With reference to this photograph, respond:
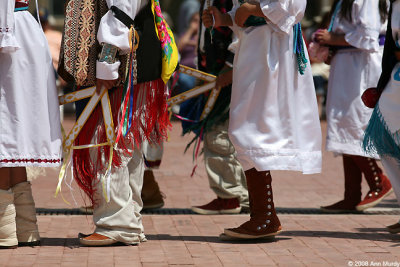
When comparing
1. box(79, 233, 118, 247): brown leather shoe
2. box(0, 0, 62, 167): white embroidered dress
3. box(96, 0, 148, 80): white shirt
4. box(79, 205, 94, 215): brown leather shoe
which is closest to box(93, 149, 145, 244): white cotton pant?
box(79, 233, 118, 247): brown leather shoe

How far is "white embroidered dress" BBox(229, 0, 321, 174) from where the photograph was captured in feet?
16.0

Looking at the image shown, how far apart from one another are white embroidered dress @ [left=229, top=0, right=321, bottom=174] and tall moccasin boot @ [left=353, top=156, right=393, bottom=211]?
5.37 feet

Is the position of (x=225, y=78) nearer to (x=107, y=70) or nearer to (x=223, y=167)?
(x=223, y=167)

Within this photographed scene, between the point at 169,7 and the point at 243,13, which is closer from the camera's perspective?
the point at 243,13

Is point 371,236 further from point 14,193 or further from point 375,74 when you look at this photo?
point 14,193

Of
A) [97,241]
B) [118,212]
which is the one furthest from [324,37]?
[97,241]

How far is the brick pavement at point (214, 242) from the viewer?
450 cm

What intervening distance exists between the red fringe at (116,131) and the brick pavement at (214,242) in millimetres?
419

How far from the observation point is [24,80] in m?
4.66

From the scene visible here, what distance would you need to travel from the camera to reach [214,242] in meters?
5.07

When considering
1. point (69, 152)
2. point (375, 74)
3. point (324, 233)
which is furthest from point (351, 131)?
point (69, 152)

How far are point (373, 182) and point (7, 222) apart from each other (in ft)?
9.91

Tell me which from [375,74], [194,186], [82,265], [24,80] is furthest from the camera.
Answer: [194,186]

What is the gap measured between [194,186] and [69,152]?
317 cm
